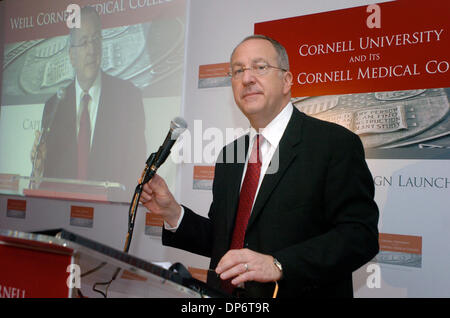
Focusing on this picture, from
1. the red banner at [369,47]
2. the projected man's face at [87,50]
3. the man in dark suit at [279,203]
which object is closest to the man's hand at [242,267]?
the man in dark suit at [279,203]

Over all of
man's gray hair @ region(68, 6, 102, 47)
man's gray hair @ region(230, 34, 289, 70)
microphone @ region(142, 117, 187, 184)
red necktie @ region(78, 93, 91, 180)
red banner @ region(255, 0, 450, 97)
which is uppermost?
man's gray hair @ region(68, 6, 102, 47)

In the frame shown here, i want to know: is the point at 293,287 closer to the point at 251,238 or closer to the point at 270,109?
the point at 251,238

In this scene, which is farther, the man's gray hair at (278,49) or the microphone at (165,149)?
the man's gray hair at (278,49)

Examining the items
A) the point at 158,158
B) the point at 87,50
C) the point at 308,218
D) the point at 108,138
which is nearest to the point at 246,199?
the point at 308,218

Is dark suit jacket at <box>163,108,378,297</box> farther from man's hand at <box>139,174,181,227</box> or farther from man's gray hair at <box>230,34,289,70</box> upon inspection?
man's gray hair at <box>230,34,289,70</box>

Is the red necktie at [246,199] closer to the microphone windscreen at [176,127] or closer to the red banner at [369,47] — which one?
the microphone windscreen at [176,127]

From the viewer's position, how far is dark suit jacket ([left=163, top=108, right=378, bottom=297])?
133 cm

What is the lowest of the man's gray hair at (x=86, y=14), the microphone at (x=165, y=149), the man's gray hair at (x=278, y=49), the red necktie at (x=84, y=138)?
the microphone at (x=165, y=149)

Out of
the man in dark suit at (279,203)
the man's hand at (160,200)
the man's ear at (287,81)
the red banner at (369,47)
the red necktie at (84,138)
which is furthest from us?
the red necktie at (84,138)

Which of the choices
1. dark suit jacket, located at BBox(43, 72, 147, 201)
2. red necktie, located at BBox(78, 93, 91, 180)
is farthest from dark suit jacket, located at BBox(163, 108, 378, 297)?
red necktie, located at BBox(78, 93, 91, 180)

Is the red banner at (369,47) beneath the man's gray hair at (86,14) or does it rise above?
beneath

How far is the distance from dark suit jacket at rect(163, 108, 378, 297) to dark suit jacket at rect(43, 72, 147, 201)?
1.80 metres

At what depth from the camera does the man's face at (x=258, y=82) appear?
188 centimetres
